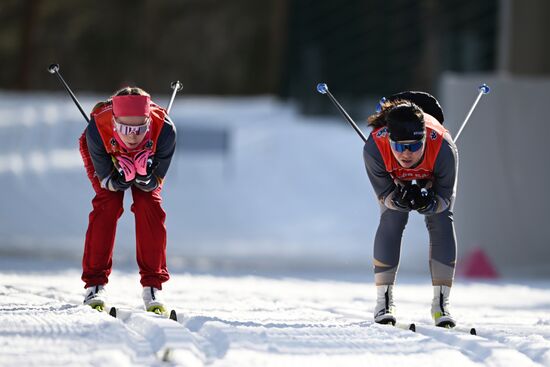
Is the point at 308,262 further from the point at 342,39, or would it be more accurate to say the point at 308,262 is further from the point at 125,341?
the point at 342,39

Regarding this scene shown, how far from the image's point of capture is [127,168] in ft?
24.0

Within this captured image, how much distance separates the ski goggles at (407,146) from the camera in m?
6.95

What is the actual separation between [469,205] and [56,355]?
8.16 metres

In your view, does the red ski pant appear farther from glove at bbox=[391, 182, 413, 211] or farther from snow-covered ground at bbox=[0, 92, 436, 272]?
snow-covered ground at bbox=[0, 92, 436, 272]

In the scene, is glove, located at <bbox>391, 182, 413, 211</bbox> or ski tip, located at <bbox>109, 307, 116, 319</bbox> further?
ski tip, located at <bbox>109, 307, 116, 319</bbox>

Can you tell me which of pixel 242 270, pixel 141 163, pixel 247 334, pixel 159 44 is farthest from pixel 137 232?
pixel 159 44

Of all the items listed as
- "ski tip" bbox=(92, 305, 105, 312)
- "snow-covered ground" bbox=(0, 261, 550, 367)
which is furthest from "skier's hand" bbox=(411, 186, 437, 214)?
"ski tip" bbox=(92, 305, 105, 312)

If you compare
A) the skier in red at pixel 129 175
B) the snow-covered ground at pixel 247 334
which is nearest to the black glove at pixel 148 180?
the skier in red at pixel 129 175

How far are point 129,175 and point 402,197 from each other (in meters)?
1.39

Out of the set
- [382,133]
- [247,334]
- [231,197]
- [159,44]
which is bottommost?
[247,334]

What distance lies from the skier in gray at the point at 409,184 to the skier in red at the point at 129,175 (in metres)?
1.10

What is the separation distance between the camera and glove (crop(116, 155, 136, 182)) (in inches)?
288

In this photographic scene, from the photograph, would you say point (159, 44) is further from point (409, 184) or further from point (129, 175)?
point (409, 184)

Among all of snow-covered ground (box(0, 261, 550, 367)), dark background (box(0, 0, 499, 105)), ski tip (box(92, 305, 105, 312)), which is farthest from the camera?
dark background (box(0, 0, 499, 105))
